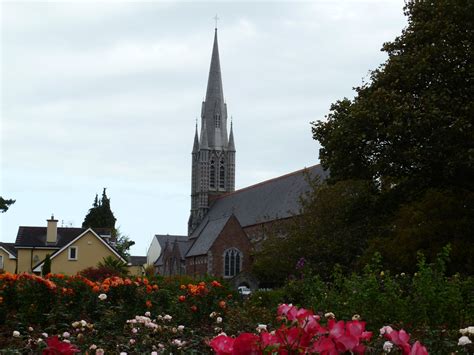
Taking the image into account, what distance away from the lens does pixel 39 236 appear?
2206 inches

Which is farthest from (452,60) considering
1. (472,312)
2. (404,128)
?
(472,312)

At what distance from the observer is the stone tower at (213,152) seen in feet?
359

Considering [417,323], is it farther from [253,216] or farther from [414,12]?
[253,216]

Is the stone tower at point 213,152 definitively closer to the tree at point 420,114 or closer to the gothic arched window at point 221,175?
the gothic arched window at point 221,175

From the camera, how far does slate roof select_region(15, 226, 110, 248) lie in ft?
180

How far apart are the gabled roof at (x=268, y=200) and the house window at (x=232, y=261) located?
5568mm

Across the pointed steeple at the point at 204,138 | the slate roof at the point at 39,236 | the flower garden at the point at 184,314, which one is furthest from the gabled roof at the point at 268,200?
the flower garden at the point at 184,314

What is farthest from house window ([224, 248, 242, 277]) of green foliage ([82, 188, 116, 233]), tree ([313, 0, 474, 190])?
tree ([313, 0, 474, 190])

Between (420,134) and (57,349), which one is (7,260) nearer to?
(420,134)

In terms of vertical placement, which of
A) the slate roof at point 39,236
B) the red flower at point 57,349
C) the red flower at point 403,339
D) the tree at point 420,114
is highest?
the tree at point 420,114

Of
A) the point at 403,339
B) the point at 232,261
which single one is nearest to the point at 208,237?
the point at 232,261

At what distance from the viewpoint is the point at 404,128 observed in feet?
70.6

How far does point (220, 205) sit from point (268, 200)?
57.0 ft

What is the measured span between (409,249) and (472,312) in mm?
13480
